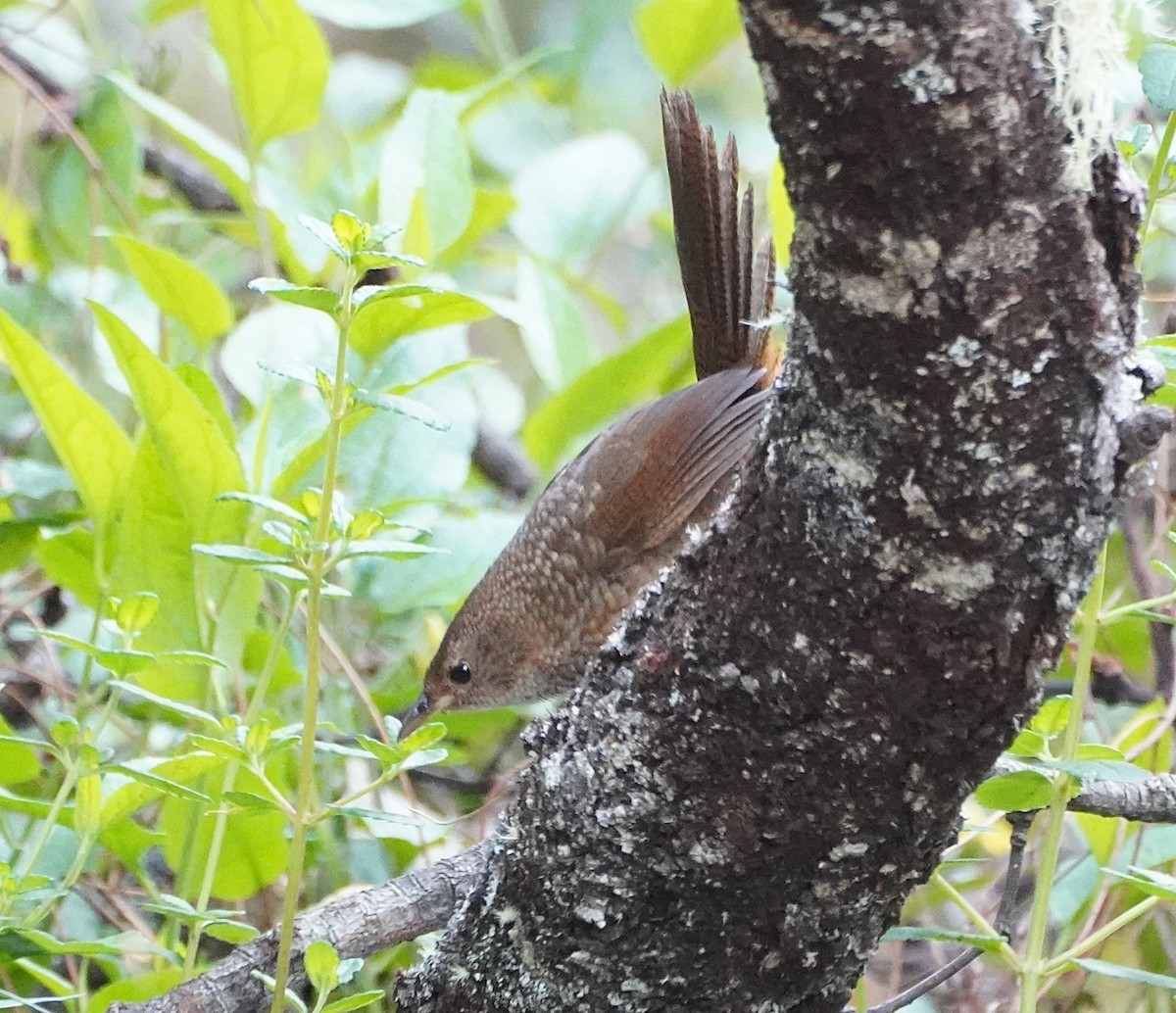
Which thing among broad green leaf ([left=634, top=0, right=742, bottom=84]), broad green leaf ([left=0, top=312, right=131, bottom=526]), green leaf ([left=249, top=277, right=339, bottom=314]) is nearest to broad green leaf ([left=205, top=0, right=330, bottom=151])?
broad green leaf ([left=0, top=312, right=131, bottom=526])

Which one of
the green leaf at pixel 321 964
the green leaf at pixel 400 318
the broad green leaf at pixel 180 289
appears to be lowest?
the green leaf at pixel 321 964

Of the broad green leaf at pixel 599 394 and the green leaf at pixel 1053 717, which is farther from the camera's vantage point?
the broad green leaf at pixel 599 394

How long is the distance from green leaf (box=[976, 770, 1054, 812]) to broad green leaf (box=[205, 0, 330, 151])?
1132 mm

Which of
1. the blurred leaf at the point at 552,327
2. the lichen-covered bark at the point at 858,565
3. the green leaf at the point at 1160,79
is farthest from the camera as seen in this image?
the blurred leaf at the point at 552,327

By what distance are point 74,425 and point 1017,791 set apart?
89 centimetres

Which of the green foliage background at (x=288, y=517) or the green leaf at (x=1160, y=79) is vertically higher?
the green leaf at (x=1160, y=79)

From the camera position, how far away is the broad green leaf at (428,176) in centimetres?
150

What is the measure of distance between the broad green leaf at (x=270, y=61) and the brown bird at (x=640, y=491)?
443mm

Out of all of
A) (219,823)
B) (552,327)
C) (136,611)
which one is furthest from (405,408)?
Result: (552,327)

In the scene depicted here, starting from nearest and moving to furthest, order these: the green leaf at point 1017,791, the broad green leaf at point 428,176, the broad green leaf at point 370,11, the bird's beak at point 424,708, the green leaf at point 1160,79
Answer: the green leaf at point 1160,79 → the green leaf at point 1017,791 → the broad green leaf at point 428,176 → the bird's beak at point 424,708 → the broad green leaf at point 370,11

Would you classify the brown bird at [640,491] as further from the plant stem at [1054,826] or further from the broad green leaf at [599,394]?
the plant stem at [1054,826]

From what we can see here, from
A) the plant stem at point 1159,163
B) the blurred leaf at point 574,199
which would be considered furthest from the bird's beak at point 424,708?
the plant stem at point 1159,163

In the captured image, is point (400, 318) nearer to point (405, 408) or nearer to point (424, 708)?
point (405, 408)

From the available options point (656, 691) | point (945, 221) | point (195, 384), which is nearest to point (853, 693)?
point (656, 691)
